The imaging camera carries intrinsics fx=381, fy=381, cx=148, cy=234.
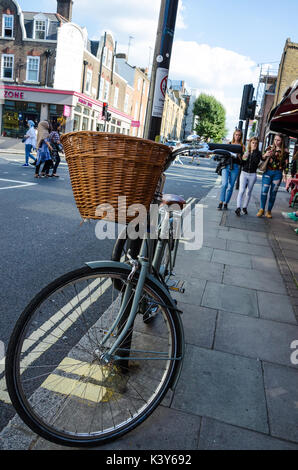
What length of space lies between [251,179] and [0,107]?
27620 mm

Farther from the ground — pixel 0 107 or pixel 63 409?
pixel 0 107

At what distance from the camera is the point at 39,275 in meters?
4.18

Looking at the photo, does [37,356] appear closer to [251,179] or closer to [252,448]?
[252,448]

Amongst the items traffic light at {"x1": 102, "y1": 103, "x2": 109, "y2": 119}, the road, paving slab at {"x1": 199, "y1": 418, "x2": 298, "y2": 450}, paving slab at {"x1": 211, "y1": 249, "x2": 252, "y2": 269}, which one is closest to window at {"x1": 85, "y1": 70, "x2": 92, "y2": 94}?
traffic light at {"x1": 102, "y1": 103, "x2": 109, "y2": 119}

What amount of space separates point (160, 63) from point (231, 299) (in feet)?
8.42

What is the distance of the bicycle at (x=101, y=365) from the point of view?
70.3 inches

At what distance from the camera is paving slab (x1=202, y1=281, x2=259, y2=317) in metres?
3.86

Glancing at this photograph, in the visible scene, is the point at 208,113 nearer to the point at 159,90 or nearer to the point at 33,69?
the point at 33,69

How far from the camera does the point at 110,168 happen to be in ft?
5.75

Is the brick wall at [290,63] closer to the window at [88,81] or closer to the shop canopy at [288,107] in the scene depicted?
the window at [88,81]

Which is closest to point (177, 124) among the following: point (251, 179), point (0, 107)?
point (0, 107)

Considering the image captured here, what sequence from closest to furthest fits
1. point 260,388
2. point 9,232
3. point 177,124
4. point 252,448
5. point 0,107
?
point 252,448, point 260,388, point 9,232, point 0,107, point 177,124

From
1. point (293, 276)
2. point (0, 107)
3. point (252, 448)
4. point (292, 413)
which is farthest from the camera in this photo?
point (0, 107)

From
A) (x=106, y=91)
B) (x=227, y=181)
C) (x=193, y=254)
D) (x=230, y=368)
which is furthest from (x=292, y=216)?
(x=106, y=91)
